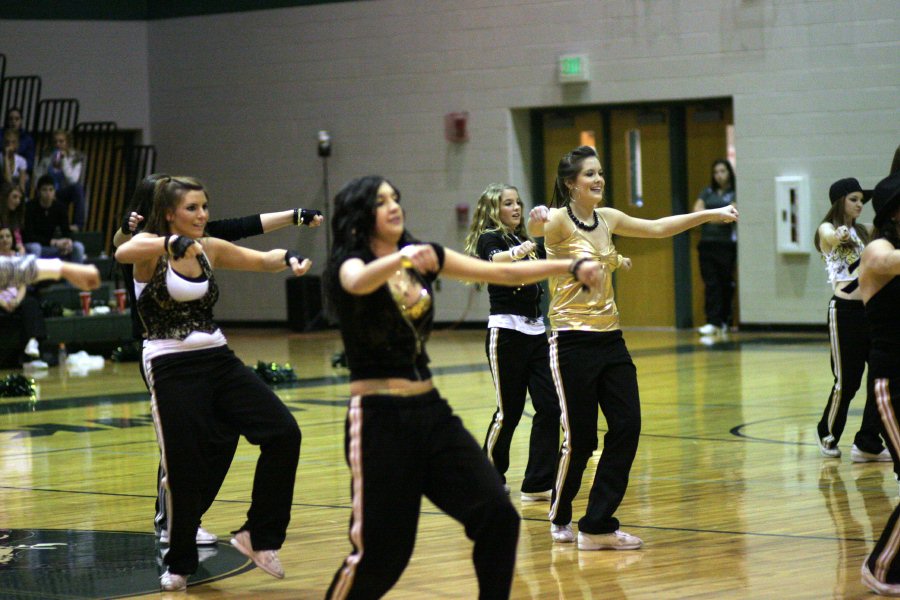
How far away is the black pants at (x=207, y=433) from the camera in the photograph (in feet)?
18.7

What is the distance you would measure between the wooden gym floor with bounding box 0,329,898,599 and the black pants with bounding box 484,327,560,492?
0.77 ft

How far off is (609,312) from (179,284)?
A: 6.45 feet

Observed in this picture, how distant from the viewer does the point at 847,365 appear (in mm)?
8508

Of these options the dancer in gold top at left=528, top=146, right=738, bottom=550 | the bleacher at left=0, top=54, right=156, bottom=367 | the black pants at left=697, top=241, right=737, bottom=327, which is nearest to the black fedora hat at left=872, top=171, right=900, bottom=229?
the dancer in gold top at left=528, top=146, right=738, bottom=550

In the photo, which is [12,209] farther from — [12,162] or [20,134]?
[20,134]

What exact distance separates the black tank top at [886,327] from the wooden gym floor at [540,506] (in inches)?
33.3

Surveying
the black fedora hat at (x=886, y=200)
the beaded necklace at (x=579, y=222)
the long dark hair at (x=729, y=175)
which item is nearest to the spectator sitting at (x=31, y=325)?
the long dark hair at (x=729, y=175)

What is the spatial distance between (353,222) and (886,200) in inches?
85.8

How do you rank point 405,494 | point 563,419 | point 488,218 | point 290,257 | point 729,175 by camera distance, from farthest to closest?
point 729,175 → point 488,218 → point 563,419 → point 290,257 → point 405,494

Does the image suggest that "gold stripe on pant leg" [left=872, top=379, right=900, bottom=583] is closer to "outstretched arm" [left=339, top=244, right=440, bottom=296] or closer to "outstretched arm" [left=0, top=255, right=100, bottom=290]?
"outstretched arm" [left=339, top=244, right=440, bottom=296]

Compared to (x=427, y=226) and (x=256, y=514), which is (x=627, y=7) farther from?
(x=256, y=514)

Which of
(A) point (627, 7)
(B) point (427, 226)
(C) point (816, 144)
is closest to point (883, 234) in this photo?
(C) point (816, 144)

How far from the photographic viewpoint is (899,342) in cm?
536

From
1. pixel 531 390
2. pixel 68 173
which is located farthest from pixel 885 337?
pixel 68 173
